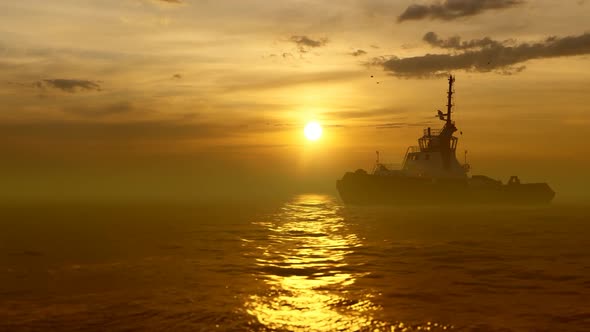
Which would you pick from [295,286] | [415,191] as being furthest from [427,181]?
[295,286]

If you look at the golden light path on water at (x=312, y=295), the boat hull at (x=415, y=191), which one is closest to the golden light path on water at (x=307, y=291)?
the golden light path on water at (x=312, y=295)

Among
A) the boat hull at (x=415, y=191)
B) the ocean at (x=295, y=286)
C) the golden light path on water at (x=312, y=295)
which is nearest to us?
the golden light path on water at (x=312, y=295)

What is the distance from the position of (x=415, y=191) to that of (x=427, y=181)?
2.35 m

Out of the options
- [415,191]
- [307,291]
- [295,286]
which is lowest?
[415,191]

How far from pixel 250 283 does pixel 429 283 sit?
593 centimetres

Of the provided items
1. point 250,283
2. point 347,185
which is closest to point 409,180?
point 347,185

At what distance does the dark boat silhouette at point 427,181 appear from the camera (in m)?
79.8

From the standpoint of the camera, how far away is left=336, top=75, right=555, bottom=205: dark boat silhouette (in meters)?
79.8

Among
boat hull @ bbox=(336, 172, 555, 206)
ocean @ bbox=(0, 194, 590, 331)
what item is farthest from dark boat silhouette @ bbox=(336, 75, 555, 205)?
ocean @ bbox=(0, 194, 590, 331)

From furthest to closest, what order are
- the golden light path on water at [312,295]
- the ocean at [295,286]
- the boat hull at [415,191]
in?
the boat hull at [415,191], the ocean at [295,286], the golden light path on water at [312,295]

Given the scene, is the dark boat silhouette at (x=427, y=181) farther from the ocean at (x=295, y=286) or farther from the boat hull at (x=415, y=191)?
the ocean at (x=295, y=286)

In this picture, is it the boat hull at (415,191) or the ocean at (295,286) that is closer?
the ocean at (295,286)

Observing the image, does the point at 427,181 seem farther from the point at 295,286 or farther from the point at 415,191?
the point at 295,286

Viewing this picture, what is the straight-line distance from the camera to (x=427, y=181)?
261 ft
